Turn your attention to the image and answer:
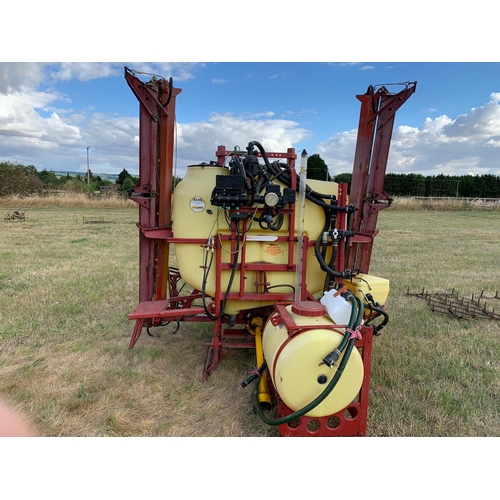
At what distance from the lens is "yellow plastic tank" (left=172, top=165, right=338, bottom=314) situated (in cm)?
346

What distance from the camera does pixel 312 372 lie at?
8.29 ft

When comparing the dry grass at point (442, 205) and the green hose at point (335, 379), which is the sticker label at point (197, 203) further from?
the dry grass at point (442, 205)

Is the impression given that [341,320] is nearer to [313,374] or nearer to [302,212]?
[313,374]

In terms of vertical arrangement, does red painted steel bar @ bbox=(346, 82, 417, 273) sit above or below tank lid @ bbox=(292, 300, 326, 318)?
above

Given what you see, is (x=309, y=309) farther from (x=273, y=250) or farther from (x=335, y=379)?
(x=273, y=250)

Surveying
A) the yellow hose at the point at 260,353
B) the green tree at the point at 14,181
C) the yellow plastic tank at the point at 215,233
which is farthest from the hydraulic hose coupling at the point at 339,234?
the green tree at the point at 14,181

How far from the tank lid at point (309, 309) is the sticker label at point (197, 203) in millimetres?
1299

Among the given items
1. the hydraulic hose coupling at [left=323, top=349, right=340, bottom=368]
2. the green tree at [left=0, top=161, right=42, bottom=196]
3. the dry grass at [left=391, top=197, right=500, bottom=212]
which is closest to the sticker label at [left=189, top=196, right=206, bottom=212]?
the hydraulic hose coupling at [left=323, top=349, right=340, bottom=368]

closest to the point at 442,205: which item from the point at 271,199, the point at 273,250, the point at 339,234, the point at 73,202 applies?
the point at 73,202

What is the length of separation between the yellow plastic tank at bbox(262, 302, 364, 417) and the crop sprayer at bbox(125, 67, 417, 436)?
0.15 m

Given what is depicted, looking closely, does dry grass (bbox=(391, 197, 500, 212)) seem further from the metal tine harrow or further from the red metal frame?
the red metal frame

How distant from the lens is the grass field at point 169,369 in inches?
114

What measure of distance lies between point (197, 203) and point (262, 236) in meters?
0.70

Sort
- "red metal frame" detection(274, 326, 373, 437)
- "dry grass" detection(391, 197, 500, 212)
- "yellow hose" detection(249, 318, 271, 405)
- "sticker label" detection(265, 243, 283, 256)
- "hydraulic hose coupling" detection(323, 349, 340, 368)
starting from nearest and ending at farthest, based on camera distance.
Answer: "hydraulic hose coupling" detection(323, 349, 340, 368), "red metal frame" detection(274, 326, 373, 437), "yellow hose" detection(249, 318, 271, 405), "sticker label" detection(265, 243, 283, 256), "dry grass" detection(391, 197, 500, 212)
